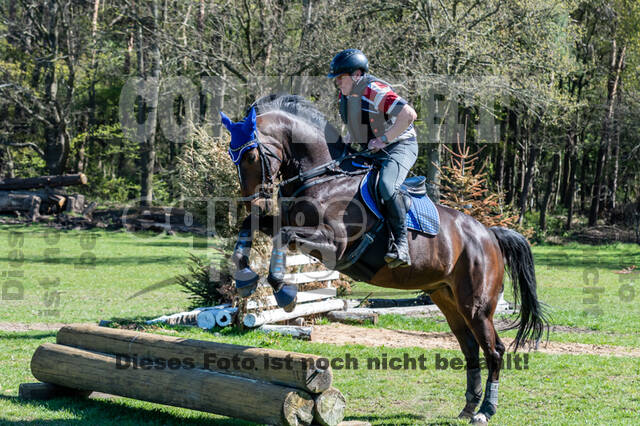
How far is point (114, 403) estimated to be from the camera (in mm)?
6238

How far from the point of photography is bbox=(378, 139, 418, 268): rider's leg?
Result: 18.2 ft

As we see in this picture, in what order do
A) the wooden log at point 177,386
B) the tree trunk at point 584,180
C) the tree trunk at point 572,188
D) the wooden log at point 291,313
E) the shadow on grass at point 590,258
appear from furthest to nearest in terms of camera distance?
1. the tree trunk at point 584,180
2. the tree trunk at point 572,188
3. the shadow on grass at point 590,258
4. the wooden log at point 291,313
5. the wooden log at point 177,386

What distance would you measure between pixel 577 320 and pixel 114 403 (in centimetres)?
1032

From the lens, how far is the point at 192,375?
5.25 meters

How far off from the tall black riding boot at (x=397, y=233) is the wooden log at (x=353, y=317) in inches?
247

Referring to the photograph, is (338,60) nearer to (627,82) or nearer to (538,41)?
(538,41)

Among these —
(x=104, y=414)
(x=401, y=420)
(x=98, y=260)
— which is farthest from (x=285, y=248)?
(x=98, y=260)

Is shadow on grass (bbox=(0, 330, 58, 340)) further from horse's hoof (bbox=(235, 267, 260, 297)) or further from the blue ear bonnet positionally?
the blue ear bonnet

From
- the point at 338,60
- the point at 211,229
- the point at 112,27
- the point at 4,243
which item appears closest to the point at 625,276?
the point at 211,229

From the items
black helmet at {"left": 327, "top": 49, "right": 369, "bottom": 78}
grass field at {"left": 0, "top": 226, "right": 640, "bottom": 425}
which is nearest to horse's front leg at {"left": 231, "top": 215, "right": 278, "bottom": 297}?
black helmet at {"left": 327, "top": 49, "right": 369, "bottom": 78}

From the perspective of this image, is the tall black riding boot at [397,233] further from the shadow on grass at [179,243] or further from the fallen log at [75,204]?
the fallen log at [75,204]

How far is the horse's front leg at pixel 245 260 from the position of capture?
4.96 meters

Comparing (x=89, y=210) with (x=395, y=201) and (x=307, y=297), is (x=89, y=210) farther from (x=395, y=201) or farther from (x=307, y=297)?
(x=395, y=201)

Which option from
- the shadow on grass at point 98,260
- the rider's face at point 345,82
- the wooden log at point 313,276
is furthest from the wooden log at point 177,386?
the shadow on grass at point 98,260
